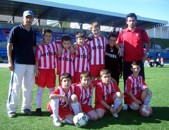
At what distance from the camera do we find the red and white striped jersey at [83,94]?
4.94 m

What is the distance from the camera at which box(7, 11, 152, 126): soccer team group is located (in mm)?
4785

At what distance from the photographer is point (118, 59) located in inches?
227

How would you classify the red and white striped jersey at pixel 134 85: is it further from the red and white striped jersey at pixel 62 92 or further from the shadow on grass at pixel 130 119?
the red and white striped jersey at pixel 62 92

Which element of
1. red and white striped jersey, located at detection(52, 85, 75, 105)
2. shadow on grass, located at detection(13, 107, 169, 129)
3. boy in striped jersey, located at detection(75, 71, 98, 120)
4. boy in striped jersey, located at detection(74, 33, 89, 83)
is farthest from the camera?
boy in striped jersey, located at detection(74, 33, 89, 83)

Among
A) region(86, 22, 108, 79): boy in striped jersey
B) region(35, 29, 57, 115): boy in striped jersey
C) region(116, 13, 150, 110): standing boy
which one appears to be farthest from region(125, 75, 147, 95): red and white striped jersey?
region(35, 29, 57, 115): boy in striped jersey

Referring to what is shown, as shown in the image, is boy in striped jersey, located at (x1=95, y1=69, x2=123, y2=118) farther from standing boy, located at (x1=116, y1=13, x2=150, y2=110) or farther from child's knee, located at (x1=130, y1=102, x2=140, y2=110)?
standing boy, located at (x1=116, y1=13, x2=150, y2=110)

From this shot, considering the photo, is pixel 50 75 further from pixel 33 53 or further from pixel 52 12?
pixel 52 12

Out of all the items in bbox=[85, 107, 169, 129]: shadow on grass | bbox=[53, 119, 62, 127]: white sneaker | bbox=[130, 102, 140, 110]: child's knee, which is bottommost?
bbox=[85, 107, 169, 129]: shadow on grass

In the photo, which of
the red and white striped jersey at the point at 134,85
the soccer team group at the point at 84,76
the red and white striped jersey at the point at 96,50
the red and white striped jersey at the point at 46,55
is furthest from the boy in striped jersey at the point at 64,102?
the red and white striped jersey at the point at 134,85

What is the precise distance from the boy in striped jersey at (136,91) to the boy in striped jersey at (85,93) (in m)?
0.94

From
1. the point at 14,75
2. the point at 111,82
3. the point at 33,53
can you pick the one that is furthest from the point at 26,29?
the point at 111,82

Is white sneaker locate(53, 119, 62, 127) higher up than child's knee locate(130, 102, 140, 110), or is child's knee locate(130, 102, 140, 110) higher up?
child's knee locate(130, 102, 140, 110)

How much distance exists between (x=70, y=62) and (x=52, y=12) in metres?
24.3

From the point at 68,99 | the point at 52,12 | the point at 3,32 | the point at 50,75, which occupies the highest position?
the point at 52,12
